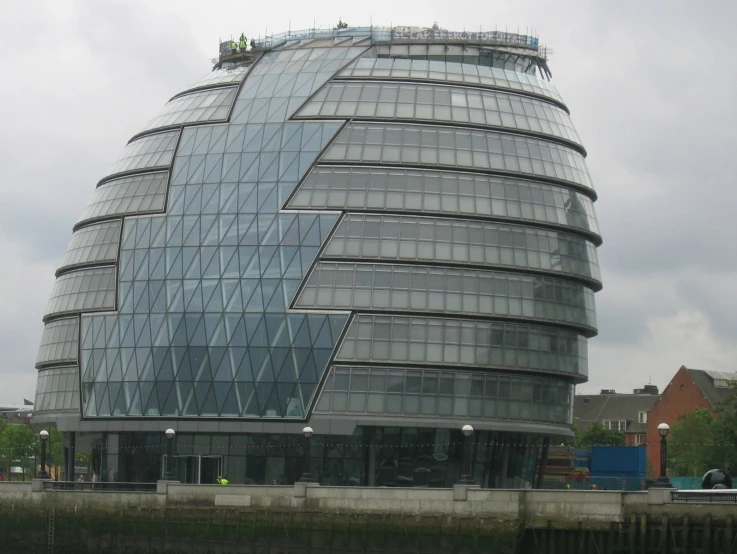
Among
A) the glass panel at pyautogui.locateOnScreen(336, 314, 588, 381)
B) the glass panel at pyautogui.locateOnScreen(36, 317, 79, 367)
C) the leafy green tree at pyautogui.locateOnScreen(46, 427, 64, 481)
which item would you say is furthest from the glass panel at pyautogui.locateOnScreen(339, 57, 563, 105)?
the leafy green tree at pyautogui.locateOnScreen(46, 427, 64, 481)

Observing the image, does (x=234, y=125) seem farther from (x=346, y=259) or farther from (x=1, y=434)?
(x=1, y=434)

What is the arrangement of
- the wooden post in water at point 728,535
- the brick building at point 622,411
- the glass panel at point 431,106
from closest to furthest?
the wooden post in water at point 728,535 < the glass panel at point 431,106 < the brick building at point 622,411

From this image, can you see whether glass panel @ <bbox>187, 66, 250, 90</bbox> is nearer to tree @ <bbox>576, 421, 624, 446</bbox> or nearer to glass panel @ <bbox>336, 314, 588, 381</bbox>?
glass panel @ <bbox>336, 314, 588, 381</bbox>

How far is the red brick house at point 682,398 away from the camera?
146500mm

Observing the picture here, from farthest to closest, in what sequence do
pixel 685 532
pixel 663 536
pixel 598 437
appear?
pixel 598 437 → pixel 663 536 → pixel 685 532

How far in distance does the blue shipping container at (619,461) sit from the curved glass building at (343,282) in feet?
33.5

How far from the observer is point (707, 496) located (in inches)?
2042

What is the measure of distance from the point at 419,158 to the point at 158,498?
2481 cm

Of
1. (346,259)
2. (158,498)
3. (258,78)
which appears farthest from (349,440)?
(258,78)

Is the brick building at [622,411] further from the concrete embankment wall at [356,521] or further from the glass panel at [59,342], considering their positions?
the concrete embankment wall at [356,521]

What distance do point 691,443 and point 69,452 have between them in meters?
62.5

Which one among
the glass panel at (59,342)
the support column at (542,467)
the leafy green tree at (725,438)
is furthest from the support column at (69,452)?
the leafy green tree at (725,438)

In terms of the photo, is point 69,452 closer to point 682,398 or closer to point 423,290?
point 423,290

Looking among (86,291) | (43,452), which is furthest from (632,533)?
(86,291)
